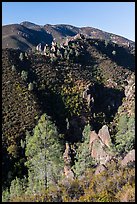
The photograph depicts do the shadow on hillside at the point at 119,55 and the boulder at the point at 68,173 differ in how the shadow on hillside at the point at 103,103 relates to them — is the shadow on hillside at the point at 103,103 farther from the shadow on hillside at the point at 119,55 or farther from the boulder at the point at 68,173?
the boulder at the point at 68,173

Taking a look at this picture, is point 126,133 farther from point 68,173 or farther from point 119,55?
point 119,55

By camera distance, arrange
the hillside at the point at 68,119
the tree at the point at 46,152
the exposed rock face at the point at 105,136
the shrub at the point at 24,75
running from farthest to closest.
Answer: the shrub at the point at 24,75, the exposed rock face at the point at 105,136, the tree at the point at 46,152, the hillside at the point at 68,119

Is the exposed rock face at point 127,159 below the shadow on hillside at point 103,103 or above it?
below

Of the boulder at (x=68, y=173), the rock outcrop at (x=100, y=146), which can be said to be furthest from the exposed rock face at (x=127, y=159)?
the rock outcrop at (x=100, y=146)

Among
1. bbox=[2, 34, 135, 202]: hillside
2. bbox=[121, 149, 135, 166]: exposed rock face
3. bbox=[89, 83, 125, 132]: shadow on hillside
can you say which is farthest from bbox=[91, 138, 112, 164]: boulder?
bbox=[89, 83, 125, 132]: shadow on hillside

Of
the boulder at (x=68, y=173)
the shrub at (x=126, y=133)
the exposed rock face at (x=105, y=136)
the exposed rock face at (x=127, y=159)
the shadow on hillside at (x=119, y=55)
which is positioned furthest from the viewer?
the shadow on hillside at (x=119, y=55)

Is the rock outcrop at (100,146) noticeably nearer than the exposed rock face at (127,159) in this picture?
No

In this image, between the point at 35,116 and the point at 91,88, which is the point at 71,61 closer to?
the point at 91,88
